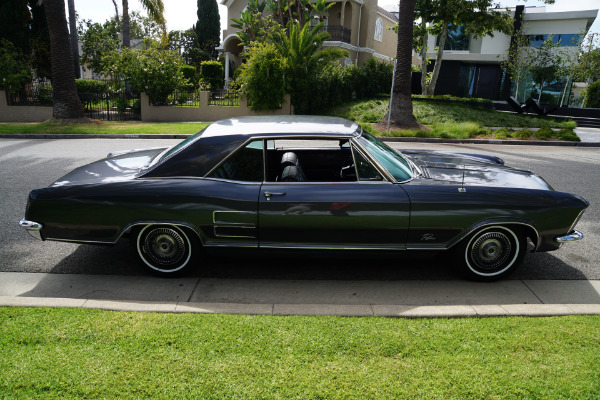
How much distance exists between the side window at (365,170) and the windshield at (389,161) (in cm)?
10

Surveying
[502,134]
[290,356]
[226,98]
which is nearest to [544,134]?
[502,134]

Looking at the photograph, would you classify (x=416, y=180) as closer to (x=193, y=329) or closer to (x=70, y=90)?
(x=193, y=329)

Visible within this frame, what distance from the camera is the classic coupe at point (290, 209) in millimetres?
3881

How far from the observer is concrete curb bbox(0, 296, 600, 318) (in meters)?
3.51

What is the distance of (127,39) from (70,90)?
12301mm

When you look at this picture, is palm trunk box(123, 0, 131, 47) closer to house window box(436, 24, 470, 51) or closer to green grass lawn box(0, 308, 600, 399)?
house window box(436, 24, 470, 51)

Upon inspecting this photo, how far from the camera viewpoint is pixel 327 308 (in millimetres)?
3580

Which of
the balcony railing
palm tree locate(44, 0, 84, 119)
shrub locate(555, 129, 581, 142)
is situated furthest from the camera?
the balcony railing

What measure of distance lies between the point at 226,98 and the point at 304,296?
59.8 ft

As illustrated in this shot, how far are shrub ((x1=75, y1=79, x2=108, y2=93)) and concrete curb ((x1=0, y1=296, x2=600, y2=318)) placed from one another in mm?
23300

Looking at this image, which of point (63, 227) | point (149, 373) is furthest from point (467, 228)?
point (63, 227)

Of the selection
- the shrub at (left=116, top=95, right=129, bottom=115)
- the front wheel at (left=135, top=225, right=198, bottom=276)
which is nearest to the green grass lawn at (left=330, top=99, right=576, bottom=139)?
the shrub at (left=116, top=95, right=129, bottom=115)

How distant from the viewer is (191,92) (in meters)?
21.4

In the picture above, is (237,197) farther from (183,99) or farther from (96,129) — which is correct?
(183,99)
